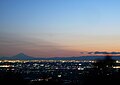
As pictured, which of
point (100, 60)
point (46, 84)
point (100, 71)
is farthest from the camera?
point (100, 60)

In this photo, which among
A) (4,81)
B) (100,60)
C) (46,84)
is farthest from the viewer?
(100,60)

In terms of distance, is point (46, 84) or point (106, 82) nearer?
point (106, 82)

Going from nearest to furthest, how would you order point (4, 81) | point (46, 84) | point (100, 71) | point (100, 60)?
1. point (4, 81)
2. point (46, 84)
3. point (100, 71)
4. point (100, 60)

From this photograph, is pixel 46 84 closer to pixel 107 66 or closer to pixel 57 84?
pixel 57 84

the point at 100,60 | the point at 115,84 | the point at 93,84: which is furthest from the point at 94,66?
the point at 115,84

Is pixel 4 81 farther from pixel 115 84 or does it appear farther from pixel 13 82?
pixel 115 84

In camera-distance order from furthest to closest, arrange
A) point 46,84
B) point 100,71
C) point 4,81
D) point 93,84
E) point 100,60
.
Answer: point 100,60 < point 100,71 < point 46,84 < point 93,84 < point 4,81

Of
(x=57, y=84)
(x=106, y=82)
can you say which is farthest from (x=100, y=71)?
(x=106, y=82)

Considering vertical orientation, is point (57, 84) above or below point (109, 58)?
below

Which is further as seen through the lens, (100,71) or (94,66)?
(94,66)
